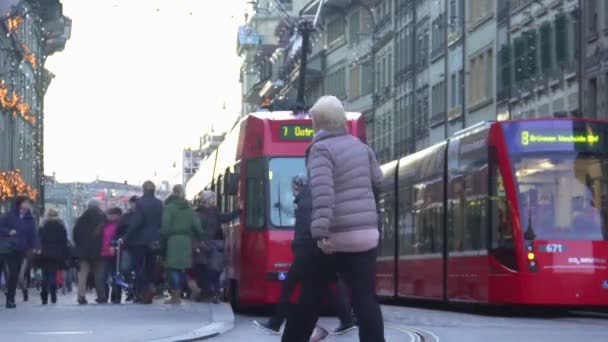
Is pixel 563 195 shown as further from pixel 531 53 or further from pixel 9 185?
pixel 9 185

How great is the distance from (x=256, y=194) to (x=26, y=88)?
60384 millimetres

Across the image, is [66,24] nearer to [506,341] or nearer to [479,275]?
[479,275]

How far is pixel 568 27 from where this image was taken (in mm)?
53938

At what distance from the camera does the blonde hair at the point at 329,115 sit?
12.4 meters

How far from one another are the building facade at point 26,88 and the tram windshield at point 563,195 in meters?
26.8

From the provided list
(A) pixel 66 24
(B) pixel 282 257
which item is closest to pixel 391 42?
(A) pixel 66 24

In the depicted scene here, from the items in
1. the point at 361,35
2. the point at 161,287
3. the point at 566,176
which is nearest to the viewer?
the point at 566,176

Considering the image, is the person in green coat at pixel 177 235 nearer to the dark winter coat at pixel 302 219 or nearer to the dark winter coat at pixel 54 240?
the dark winter coat at pixel 54 240

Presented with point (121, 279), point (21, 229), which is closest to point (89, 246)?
point (21, 229)

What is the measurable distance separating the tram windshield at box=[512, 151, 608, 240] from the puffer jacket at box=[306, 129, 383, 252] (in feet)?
49.0

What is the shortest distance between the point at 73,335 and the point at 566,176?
36.1 ft

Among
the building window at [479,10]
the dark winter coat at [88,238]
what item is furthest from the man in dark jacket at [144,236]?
the building window at [479,10]

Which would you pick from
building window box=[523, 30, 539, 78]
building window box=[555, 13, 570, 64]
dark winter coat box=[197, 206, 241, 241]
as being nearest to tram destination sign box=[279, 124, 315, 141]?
dark winter coat box=[197, 206, 241, 241]

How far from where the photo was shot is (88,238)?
29109 mm
